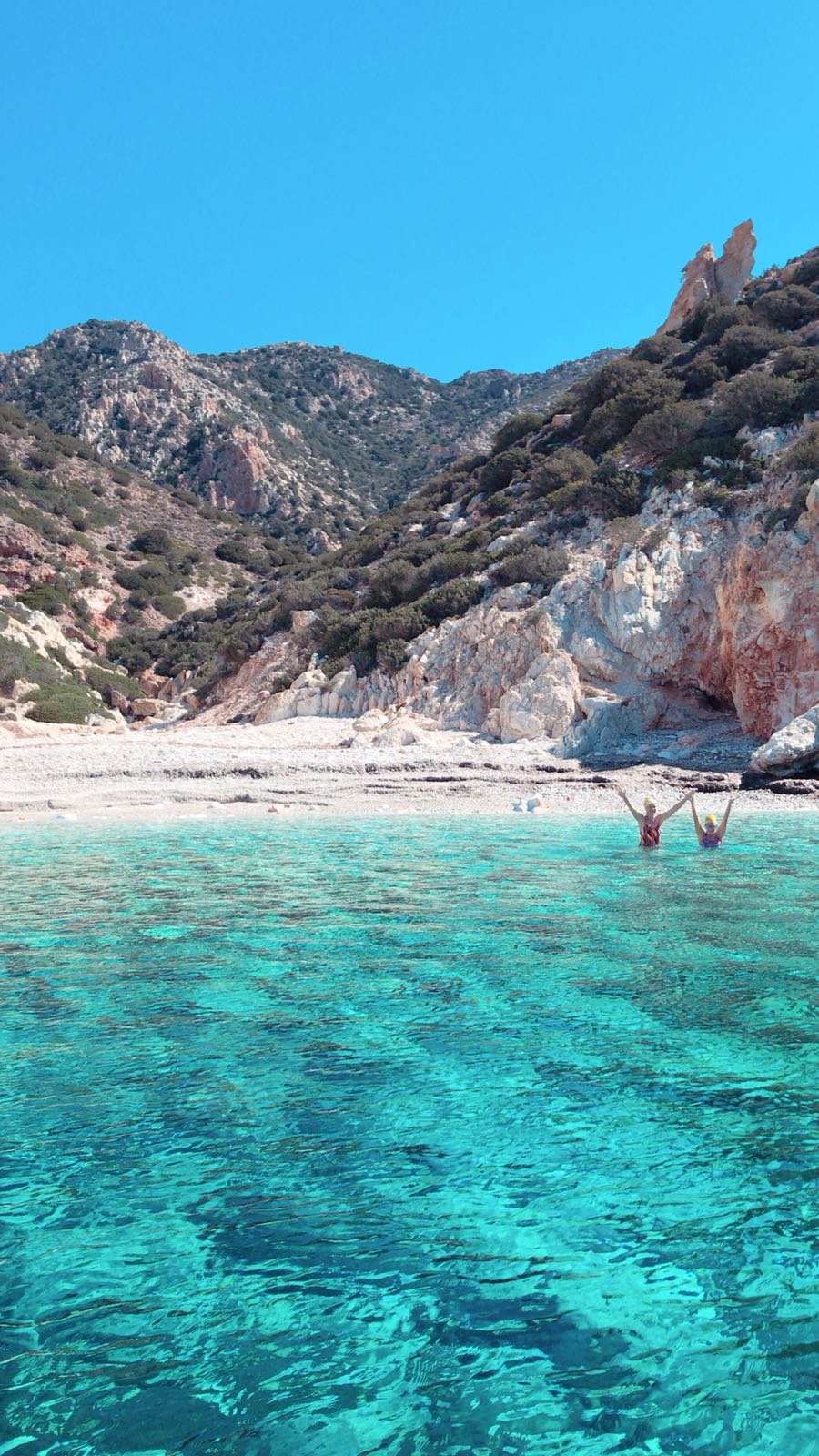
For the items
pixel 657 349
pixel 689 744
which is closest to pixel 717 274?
pixel 657 349

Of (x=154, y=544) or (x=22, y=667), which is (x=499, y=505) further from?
(x=154, y=544)

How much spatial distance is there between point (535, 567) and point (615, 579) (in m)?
2.96

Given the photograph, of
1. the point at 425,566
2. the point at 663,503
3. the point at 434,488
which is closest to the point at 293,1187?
the point at 663,503

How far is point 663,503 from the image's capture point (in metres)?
24.0

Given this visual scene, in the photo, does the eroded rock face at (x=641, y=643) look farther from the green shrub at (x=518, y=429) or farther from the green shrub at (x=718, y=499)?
the green shrub at (x=518, y=429)

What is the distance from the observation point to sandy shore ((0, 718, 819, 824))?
50.9ft

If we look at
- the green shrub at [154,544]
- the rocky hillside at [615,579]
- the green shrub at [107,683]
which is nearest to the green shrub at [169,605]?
the green shrub at [154,544]

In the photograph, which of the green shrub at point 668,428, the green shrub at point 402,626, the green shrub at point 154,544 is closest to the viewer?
the green shrub at point 402,626

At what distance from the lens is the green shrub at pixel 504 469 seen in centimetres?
3300

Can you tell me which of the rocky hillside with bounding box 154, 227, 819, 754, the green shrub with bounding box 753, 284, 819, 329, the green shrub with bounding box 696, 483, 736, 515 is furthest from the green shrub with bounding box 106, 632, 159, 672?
the green shrub with bounding box 753, 284, 819, 329

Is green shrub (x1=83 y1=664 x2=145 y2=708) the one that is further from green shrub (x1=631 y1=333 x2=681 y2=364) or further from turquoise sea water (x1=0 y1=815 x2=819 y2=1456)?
turquoise sea water (x1=0 y1=815 x2=819 y2=1456)

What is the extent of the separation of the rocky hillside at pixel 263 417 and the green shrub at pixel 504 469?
25641 millimetres

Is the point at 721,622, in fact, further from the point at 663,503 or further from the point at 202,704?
the point at 202,704

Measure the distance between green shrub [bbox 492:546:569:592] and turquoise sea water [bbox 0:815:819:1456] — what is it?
17.3 meters
